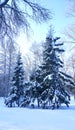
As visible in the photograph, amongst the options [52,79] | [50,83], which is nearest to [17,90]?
[50,83]

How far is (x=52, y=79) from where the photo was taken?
24.0 m

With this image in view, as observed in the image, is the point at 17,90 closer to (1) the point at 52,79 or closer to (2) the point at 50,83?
(2) the point at 50,83

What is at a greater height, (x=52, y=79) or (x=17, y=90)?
(x=52, y=79)

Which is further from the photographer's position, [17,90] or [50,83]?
[17,90]

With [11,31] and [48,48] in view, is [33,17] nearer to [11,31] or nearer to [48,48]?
[11,31]

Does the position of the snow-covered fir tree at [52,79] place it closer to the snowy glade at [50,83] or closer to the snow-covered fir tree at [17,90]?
the snowy glade at [50,83]

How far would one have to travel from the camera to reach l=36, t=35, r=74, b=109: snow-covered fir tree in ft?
78.1

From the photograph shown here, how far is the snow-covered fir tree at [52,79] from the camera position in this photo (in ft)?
78.1

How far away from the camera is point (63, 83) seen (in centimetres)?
2458

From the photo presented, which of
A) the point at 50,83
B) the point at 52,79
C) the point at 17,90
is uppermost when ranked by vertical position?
the point at 52,79

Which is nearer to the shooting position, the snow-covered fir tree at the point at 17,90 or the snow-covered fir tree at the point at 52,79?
the snow-covered fir tree at the point at 52,79

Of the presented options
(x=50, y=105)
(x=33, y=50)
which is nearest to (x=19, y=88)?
(x=50, y=105)

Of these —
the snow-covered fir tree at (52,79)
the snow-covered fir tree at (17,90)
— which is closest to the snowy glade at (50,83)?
the snow-covered fir tree at (52,79)

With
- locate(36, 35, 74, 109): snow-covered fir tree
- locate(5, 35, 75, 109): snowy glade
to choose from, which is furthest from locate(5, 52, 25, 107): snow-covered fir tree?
locate(36, 35, 74, 109): snow-covered fir tree
